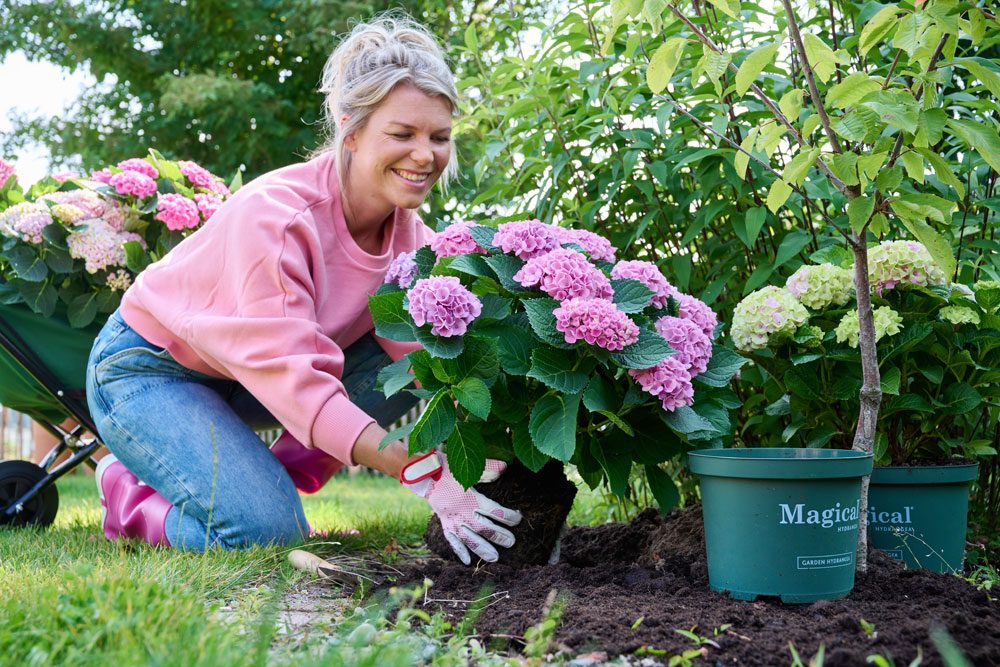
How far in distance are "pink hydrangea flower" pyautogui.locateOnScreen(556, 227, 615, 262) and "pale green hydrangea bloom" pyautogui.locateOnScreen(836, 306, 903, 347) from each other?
59 cm

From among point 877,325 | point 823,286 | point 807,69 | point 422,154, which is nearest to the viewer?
point 807,69

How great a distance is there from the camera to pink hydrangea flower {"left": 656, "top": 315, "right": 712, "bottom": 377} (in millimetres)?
1974

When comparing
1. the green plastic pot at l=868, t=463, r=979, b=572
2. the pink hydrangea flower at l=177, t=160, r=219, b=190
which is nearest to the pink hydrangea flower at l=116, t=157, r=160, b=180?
the pink hydrangea flower at l=177, t=160, r=219, b=190

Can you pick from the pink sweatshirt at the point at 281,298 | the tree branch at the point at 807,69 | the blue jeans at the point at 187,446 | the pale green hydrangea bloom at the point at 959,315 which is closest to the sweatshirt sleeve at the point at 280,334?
the pink sweatshirt at the point at 281,298

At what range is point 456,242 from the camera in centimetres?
216

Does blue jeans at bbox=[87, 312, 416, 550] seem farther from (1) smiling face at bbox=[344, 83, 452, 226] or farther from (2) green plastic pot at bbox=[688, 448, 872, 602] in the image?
(2) green plastic pot at bbox=[688, 448, 872, 602]

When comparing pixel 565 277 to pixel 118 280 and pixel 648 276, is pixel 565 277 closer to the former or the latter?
pixel 648 276

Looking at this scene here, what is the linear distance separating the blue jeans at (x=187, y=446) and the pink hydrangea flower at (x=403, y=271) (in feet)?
2.20

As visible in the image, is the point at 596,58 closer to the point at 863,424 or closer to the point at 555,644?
the point at 863,424

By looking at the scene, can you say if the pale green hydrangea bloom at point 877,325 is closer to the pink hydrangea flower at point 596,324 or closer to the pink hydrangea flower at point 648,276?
the pink hydrangea flower at point 648,276

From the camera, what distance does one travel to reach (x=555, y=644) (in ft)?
4.86

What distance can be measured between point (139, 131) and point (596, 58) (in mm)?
8463

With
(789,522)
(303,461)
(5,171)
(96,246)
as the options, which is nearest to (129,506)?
(303,461)

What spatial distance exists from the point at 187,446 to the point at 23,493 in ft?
3.53
